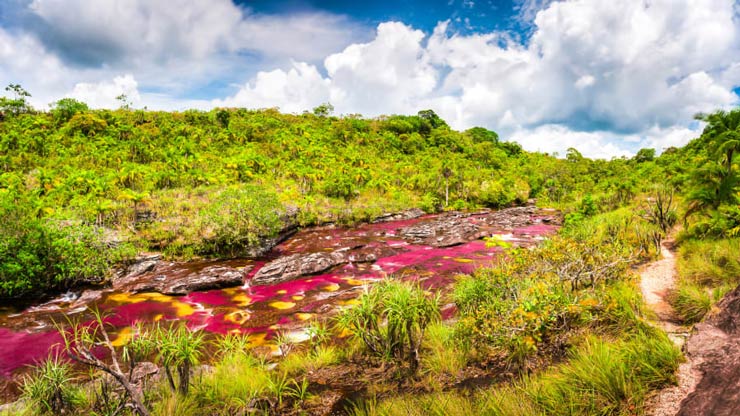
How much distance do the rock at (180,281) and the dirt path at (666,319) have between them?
1303cm

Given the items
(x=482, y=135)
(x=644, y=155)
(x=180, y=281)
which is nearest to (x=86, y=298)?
(x=180, y=281)

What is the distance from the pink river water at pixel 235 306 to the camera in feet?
30.8

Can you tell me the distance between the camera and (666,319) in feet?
20.7

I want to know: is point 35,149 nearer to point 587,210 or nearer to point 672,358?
point 672,358

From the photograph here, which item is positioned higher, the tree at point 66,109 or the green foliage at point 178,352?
the tree at point 66,109

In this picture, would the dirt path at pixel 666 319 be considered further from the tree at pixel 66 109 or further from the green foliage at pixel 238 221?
the tree at pixel 66 109

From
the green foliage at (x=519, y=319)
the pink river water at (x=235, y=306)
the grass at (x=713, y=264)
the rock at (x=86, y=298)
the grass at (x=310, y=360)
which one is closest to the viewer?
the green foliage at (x=519, y=319)

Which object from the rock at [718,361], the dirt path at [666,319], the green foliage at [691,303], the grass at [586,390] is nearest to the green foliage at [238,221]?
the grass at [586,390]

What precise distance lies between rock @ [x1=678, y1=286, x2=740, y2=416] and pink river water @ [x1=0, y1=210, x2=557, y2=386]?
453cm

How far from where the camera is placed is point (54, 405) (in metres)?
5.05

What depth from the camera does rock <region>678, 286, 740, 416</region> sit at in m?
3.01

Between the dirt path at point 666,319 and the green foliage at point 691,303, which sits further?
the green foliage at point 691,303

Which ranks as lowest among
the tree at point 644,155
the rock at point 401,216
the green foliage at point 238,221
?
the rock at point 401,216

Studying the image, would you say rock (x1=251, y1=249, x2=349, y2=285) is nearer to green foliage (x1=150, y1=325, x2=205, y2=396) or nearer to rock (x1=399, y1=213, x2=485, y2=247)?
rock (x1=399, y1=213, x2=485, y2=247)
